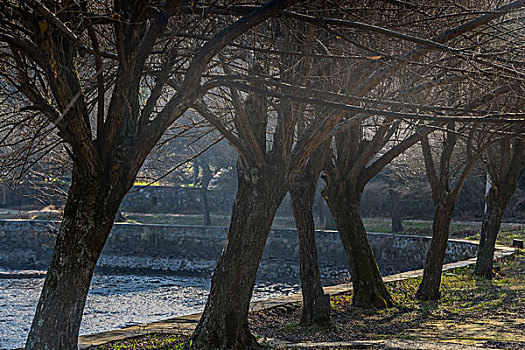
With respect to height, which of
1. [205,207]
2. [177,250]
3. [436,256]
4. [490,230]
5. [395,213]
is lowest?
[177,250]

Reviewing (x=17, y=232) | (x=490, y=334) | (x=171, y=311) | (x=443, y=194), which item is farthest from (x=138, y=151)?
(x=17, y=232)

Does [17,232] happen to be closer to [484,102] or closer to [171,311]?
[171,311]

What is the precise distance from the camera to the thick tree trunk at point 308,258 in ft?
30.0

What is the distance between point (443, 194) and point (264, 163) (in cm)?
594

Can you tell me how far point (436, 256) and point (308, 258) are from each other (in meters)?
3.98

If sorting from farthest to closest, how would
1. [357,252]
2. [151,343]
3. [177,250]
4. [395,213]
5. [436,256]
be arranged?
1. [177,250]
2. [395,213]
3. [436,256]
4. [357,252]
5. [151,343]

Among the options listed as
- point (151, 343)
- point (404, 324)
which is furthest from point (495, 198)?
point (151, 343)

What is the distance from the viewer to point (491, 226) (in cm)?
1570

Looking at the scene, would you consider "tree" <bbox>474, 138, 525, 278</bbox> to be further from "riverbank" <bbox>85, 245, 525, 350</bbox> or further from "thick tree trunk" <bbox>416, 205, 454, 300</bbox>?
"thick tree trunk" <bbox>416, 205, 454, 300</bbox>

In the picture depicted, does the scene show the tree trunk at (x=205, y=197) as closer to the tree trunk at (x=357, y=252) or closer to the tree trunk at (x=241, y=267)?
the tree trunk at (x=357, y=252)

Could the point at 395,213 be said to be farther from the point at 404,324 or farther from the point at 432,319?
the point at 404,324

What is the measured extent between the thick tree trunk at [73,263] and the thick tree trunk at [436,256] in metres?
8.37

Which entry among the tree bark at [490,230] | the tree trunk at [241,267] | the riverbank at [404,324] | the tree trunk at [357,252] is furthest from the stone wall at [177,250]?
the tree trunk at [241,267]

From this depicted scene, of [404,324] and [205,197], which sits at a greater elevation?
[205,197]
